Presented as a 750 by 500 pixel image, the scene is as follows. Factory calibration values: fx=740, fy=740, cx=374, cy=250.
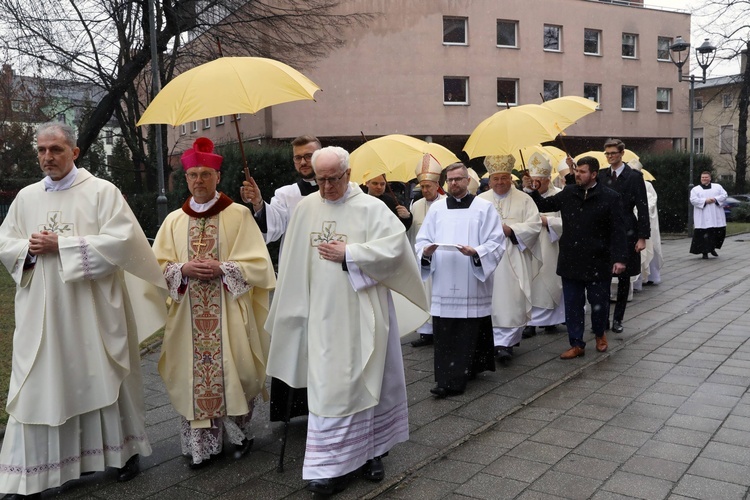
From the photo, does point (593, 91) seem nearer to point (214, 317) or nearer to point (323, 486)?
point (214, 317)

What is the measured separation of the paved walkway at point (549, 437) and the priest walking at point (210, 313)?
0.32 m

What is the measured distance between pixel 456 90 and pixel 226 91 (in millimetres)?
29065

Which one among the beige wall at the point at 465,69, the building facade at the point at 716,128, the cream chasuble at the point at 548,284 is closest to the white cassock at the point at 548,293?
the cream chasuble at the point at 548,284

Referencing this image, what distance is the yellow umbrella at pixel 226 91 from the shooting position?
4418 millimetres

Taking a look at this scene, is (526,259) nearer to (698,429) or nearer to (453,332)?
(453,332)

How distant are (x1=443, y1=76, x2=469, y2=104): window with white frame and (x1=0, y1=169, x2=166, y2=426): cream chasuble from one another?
2873 cm

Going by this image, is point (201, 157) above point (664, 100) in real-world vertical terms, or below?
below

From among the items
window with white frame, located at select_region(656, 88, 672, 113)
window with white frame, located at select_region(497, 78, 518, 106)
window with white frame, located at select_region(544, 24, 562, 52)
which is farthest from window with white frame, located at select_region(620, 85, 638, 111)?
window with white frame, located at select_region(497, 78, 518, 106)

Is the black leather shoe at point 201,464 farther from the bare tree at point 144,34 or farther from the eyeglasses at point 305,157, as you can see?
the bare tree at point 144,34

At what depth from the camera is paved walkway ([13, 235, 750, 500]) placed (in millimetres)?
4258

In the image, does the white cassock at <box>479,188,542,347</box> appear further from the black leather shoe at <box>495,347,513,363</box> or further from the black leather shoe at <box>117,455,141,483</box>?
the black leather shoe at <box>117,455,141,483</box>

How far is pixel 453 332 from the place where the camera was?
628 centimetres

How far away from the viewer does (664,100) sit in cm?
4003

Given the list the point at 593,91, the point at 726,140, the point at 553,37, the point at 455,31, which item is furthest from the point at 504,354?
the point at 726,140
